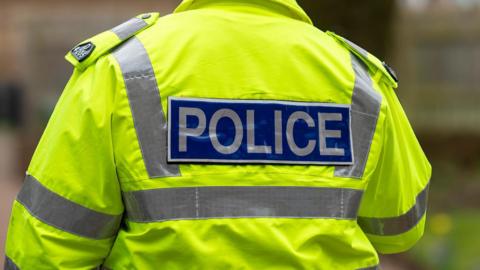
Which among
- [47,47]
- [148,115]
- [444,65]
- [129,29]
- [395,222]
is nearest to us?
[148,115]

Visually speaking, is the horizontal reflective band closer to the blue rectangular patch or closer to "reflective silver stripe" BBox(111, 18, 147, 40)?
the blue rectangular patch

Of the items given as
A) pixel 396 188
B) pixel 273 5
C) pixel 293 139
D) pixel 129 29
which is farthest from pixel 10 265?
pixel 396 188

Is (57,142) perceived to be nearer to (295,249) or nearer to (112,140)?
(112,140)

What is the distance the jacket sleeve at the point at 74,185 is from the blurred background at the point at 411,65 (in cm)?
798

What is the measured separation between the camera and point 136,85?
2297 millimetres

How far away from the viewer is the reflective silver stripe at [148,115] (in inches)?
90.0

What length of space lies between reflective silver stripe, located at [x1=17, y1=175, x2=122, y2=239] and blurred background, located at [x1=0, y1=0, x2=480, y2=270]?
313 inches

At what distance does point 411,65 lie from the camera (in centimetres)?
1509

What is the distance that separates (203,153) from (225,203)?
13 cm

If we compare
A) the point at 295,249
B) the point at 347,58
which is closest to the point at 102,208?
the point at 295,249

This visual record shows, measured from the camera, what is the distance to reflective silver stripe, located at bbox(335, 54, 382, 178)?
2.47 metres

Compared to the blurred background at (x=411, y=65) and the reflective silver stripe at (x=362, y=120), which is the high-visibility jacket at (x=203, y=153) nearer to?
the reflective silver stripe at (x=362, y=120)

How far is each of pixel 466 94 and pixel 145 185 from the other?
13705mm

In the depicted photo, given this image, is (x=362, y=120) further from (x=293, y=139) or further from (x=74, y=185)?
(x=74, y=185)
